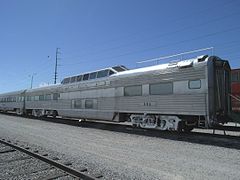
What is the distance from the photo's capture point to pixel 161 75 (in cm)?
1346

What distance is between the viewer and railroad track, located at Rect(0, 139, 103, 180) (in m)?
6.53

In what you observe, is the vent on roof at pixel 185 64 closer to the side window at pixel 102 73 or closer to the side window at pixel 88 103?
the side window at pixel 102 73

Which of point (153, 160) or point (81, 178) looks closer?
point (81, 178)

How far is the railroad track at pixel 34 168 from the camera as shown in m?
6.53

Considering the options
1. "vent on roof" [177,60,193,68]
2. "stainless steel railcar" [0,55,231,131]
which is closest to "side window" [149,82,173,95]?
"stainless steel railcar" [0,55,231,131]

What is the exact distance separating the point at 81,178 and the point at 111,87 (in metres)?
10.6

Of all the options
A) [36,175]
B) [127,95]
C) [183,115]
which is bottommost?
[36,175]

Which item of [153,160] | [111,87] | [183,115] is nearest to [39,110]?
[111,87]

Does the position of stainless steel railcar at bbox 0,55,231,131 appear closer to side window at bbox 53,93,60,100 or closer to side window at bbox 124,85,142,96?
side window at bbox 124,85,142,96

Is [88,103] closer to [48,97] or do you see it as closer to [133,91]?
[133,91]

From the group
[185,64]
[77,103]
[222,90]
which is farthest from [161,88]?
[77,103]

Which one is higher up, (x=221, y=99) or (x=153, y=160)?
(x=221, y=99)

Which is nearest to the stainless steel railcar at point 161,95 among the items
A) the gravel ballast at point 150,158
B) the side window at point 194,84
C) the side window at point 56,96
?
the side window at point 194,84

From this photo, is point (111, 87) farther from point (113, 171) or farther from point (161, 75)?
point (113, 171)
